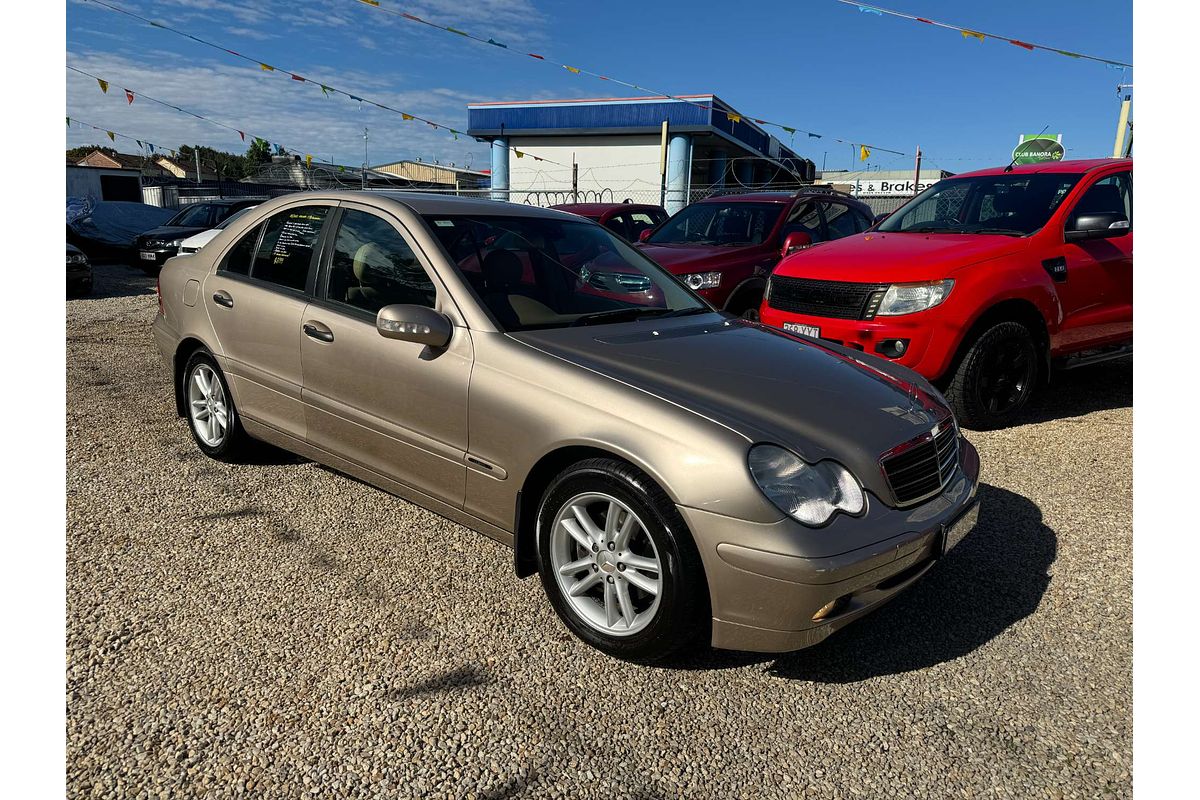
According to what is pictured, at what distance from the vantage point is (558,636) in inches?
116

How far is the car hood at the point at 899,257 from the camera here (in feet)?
17.7

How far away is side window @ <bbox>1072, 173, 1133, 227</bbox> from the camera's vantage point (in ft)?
19.8

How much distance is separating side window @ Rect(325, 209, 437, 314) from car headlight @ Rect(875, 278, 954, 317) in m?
3.34

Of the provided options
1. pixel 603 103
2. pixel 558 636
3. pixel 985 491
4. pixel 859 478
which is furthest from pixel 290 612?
pixel 603 103

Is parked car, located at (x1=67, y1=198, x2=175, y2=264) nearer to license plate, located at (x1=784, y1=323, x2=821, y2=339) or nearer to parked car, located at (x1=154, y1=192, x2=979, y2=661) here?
parked car, located at (x1=154, y1=192, x2=979, y2=661)

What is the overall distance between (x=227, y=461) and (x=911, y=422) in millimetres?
3700

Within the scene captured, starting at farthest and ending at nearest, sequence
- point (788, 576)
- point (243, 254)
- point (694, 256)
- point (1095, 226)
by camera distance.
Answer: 1. point (694, 256)
2. point (1095, 226)
3. point (243, 254)
4. point (788, 576)

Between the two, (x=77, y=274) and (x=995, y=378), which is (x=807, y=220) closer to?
(x=995, y=378)

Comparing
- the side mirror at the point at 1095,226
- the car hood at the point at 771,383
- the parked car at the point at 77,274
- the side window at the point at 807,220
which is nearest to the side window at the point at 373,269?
the car hood at the point at 771,383

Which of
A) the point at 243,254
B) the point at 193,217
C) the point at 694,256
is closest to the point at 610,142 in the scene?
the point at 193,217

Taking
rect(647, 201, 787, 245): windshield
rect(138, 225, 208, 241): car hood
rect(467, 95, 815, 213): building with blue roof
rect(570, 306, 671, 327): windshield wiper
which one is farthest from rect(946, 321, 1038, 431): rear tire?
rect(467, 95, 815, 213): building with blue roof

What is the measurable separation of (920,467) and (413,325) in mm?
1967

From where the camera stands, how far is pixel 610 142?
32.8m

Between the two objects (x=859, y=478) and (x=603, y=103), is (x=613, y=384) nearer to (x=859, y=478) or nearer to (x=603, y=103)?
(x=859, y=478)
